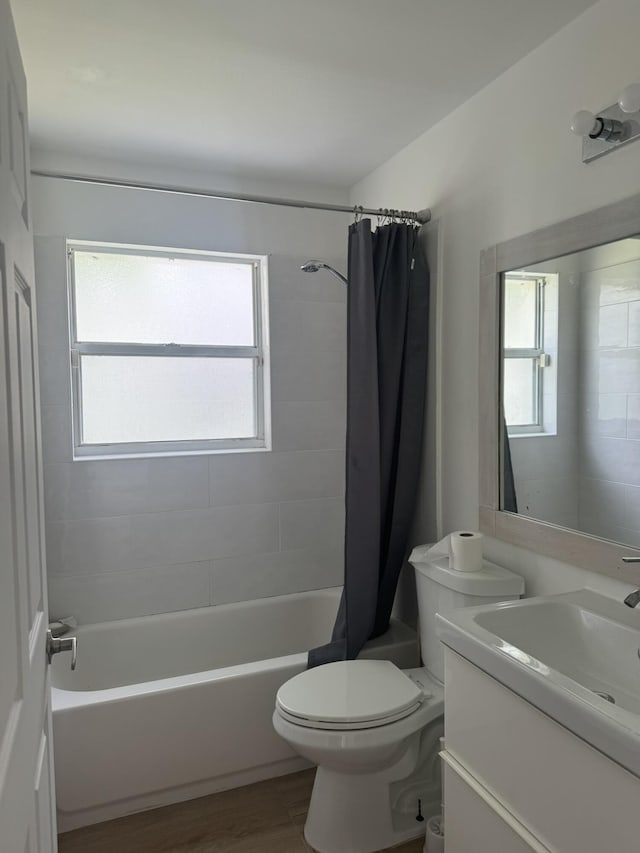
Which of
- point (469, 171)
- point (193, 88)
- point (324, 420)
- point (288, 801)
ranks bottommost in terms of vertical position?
point (288, 801)

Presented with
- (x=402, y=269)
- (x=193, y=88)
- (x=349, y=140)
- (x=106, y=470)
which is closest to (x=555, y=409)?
(x=402, y=269)

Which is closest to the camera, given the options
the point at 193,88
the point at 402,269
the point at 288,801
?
the point at 193,88

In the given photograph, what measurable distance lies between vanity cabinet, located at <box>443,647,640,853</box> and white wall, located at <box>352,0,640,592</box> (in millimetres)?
537

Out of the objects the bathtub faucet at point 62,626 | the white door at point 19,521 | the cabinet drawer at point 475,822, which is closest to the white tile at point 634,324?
the cabinet drawer at point 475,822

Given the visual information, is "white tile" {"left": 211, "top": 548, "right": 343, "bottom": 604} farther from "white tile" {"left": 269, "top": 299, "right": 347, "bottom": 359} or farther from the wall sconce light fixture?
the wall sconce light fixture

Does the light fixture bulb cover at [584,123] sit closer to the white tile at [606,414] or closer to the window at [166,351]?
the white tile at [606,414]

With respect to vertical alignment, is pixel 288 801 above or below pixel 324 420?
below

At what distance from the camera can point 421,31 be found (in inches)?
67.1

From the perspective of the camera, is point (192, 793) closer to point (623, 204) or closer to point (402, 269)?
point (402, 269)

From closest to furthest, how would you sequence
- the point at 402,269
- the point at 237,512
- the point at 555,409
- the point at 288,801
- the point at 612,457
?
the point at 612,457 → the point at 555,409 → the point at 288,801 → the point at 402,269 → the point at 237,512

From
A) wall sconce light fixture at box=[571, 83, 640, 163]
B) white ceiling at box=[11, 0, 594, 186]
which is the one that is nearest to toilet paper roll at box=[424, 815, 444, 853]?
wall sconce light fixture at box=[571, 83, 640, 163]

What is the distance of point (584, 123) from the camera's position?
4.85ft

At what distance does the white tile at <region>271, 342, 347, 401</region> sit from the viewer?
2.86 metres

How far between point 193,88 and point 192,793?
2.44 m
